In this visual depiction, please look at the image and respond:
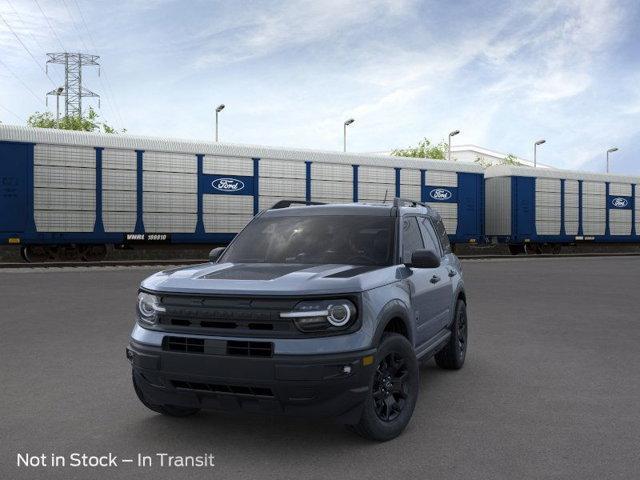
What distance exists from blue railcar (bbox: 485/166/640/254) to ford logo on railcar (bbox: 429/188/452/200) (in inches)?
142

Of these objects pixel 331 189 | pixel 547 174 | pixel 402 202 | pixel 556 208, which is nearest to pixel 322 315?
pixel 402 202

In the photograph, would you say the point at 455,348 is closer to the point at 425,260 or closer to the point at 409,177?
the point at 425,260

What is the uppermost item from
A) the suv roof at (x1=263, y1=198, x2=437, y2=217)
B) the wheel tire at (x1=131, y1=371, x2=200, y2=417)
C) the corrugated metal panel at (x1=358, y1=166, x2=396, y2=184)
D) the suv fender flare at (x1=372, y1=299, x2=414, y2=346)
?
the corrugated metal panel at (x1=358, y1=166, x2=396, y2=184)

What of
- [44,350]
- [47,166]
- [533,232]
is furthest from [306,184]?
[44,350]

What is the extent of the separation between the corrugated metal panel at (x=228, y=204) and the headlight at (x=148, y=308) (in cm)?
2051

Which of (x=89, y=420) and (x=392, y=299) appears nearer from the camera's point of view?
(x=392, y=299)

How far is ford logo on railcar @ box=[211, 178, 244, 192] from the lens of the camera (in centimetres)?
2500

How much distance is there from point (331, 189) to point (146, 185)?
25.4 feet

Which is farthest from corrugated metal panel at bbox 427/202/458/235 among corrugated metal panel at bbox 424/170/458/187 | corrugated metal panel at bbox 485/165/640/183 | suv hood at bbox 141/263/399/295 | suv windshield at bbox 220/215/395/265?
suv hood at bbox 141/263/399/295

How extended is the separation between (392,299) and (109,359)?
400 centimetres

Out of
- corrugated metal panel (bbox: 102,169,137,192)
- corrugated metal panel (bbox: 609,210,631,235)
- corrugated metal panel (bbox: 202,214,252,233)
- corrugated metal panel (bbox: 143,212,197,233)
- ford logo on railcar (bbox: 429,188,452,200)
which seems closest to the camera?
corrugated metal panel (bbox: 102,169,137,192)

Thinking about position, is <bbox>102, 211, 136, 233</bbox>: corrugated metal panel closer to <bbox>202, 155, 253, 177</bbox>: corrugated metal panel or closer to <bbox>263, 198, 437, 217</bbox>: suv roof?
<bbox>202, 155, 253, 177</bbox>: corrugated metal panel

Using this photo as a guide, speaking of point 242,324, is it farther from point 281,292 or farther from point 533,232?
point 533,232

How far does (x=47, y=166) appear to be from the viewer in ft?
71.9
